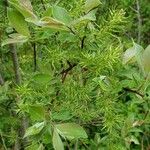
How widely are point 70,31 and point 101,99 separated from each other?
18 cm

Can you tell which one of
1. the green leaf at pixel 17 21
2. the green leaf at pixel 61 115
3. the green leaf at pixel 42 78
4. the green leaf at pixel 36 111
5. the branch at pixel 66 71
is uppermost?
the green leaf at pixel 17 21

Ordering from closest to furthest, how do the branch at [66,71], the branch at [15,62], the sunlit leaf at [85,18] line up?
1. the sunlit leaf at [85,18]
2. the branch at [66,71]
3. the branch at [15,62]

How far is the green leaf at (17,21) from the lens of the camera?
95 cm

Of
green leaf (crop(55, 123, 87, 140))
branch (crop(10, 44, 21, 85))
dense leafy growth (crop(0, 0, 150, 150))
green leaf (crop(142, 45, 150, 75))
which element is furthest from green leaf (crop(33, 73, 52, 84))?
branch (crop(10, 44, 21, 85))

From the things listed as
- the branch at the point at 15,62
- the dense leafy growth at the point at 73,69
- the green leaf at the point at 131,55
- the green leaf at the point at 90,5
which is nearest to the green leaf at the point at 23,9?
the dense leafy growth at the point at 73,69

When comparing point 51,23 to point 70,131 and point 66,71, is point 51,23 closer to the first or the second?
point 66,71

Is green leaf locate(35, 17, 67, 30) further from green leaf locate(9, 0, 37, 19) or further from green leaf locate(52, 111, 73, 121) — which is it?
green leaf locate(52, 111, 73, 121)

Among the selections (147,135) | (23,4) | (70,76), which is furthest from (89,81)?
(147,135)

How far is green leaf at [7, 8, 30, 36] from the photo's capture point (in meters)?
0.95

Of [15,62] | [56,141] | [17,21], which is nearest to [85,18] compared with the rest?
[17,21]

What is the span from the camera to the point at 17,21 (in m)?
0.96

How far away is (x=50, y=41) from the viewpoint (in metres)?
1.03

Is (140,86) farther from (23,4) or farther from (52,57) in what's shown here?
(23,4)

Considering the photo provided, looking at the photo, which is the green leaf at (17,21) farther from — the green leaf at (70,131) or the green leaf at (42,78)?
the green leaf at (70,131)
